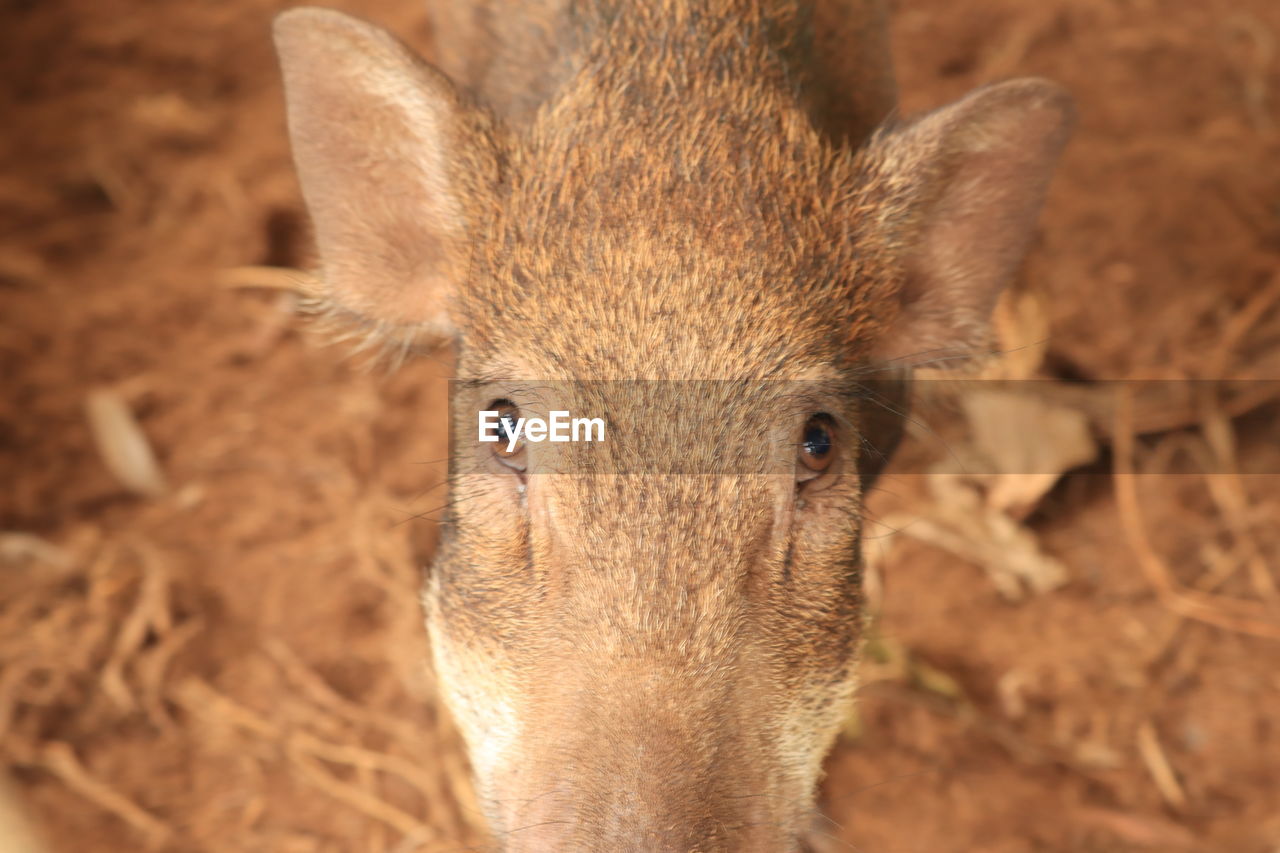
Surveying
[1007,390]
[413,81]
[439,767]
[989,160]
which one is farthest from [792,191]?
[439,767]

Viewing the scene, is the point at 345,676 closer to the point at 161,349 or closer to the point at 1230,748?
the point at 161,349

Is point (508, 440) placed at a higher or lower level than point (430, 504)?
higher

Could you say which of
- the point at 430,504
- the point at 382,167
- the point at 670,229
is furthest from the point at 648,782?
the point at 430,504

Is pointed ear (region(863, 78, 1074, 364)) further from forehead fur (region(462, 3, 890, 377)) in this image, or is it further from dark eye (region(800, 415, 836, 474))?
dark eye (region(800, 415, 836, 474))

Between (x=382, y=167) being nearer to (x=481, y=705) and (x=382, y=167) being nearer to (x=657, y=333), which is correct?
(x=657, y=333)

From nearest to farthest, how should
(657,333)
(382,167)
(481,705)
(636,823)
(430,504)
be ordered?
(636,823), (657,333), (481,705), (382,167), (430,504)

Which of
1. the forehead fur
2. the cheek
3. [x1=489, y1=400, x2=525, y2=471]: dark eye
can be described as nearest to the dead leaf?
the cheek

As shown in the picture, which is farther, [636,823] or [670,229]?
[670,229]
